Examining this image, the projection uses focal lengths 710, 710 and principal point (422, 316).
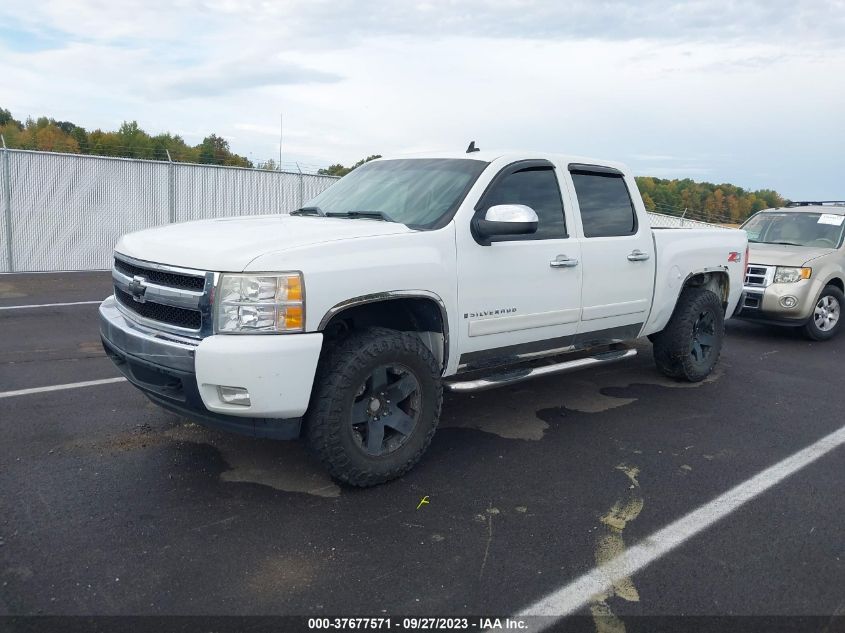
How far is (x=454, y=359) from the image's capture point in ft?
14.4

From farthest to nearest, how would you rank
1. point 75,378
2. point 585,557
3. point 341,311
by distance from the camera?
1. point 75,378
2. point 341,311
3. point 585,557

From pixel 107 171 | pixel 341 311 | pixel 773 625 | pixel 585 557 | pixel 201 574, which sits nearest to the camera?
pixel 773 625

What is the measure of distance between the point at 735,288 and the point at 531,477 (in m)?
3.68

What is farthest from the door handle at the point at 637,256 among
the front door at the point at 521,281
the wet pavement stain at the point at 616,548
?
the wet pavement stain at the point at 616,548

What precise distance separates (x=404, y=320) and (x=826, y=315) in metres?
6.93

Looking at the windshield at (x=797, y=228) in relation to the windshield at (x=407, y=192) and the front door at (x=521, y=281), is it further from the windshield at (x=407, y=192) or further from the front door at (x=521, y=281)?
the windshield at (x=407, y=192)

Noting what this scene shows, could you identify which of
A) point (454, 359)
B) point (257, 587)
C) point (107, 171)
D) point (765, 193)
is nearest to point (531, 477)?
point (454, 359)

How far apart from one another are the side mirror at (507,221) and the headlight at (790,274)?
5.74m

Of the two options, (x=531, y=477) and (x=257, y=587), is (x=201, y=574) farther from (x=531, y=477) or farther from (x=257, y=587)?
(x=531, y=477)

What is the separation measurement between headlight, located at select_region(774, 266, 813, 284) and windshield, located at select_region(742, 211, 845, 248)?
0.84 metres

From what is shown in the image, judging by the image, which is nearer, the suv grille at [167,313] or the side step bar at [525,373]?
the suv grille at [167,313]

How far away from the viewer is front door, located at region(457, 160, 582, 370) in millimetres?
4359

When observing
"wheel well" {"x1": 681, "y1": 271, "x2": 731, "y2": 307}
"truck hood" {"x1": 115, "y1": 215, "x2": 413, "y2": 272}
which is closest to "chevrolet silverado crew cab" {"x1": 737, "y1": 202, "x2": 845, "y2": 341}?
"wheel well" {"x1": 681, "y1": 271, "x2": 731, "y2": 307}

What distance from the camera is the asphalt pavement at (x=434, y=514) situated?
2998 millimetres
